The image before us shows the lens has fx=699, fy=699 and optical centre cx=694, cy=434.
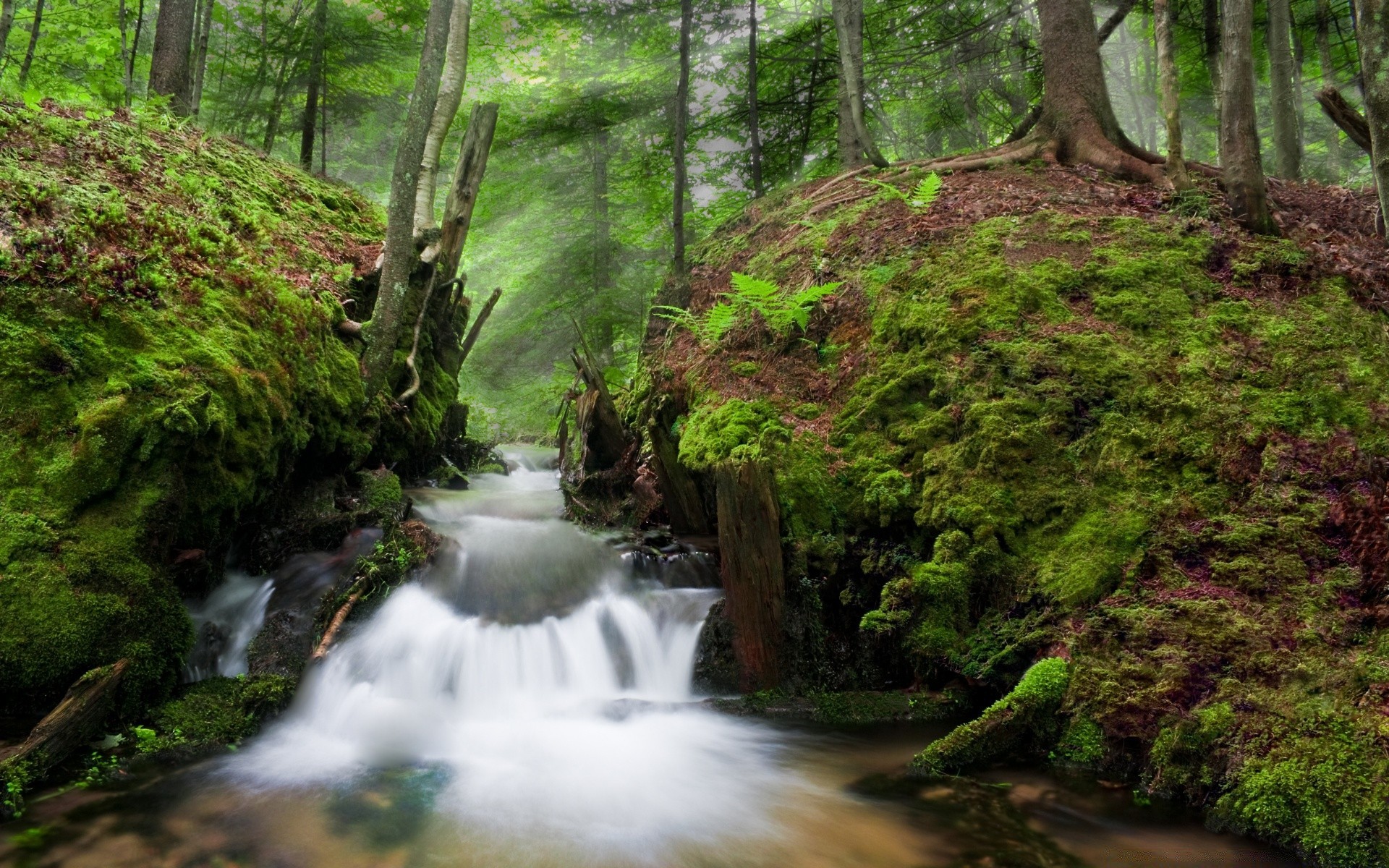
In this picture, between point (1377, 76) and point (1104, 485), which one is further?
point (1104, 485)

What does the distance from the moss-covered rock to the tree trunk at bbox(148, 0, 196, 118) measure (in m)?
3.57

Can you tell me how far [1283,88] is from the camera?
30.9ft

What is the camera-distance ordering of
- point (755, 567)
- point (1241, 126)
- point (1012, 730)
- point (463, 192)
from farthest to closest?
point (463, 192)
point (1241, 126)
point (755, 567)
point (1012, 730)

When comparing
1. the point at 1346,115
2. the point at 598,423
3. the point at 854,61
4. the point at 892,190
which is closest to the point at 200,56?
the point at 598,423

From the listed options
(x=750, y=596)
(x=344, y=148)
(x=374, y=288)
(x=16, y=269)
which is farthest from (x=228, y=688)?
(x=344, y=148)

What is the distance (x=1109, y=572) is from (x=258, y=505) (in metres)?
6.40

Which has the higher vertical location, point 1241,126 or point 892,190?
point 892,190

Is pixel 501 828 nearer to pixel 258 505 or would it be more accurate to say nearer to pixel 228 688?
pixel 228 688

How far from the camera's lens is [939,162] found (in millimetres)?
9359

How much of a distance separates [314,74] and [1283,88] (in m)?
14.2

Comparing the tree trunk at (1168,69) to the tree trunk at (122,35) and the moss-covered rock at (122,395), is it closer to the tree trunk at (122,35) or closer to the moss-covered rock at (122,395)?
the moss-covered rock at (122,395)

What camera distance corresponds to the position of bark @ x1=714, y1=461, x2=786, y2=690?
516 cm

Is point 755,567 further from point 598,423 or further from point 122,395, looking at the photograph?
point 598,423

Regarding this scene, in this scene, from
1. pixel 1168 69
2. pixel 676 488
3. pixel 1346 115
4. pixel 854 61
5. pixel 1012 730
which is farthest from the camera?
pixel 854 61
